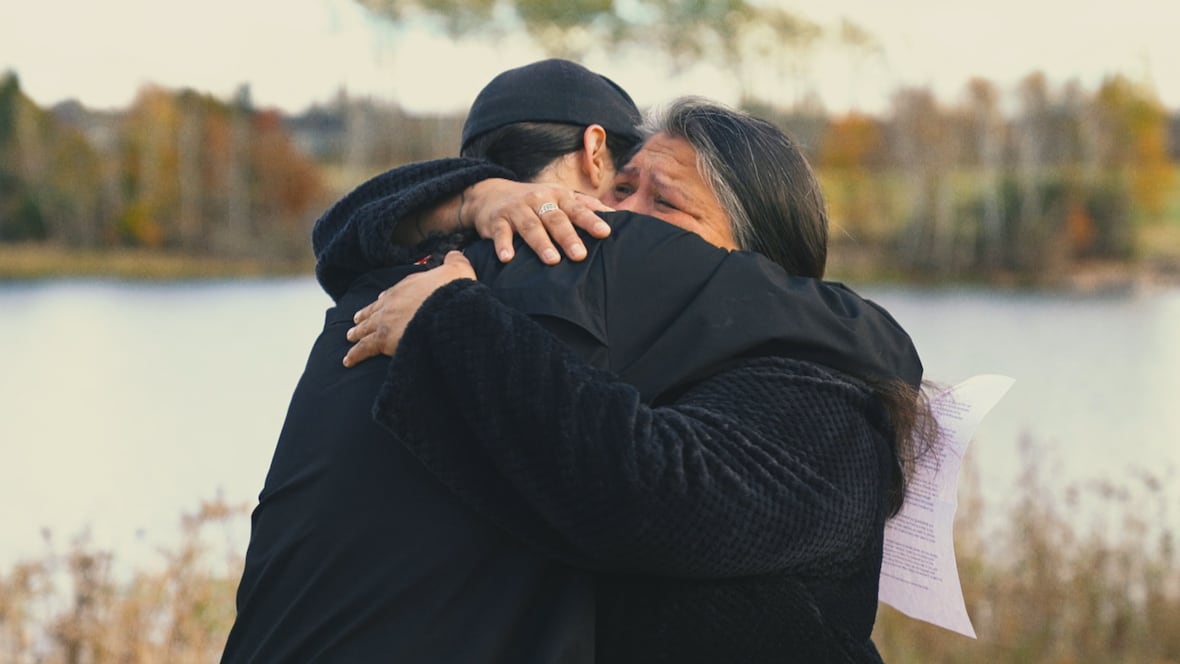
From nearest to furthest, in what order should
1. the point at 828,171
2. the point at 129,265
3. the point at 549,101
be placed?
the point at 549,101
the point at 129,265
the point at 828,171

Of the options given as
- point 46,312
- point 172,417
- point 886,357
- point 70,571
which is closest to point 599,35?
point 46,312

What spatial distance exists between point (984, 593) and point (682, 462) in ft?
14.8

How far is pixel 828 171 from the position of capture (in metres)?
28.4

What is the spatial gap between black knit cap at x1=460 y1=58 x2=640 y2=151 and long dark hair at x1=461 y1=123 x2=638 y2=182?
13 millimetres

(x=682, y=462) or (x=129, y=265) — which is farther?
(x=129, y=265)

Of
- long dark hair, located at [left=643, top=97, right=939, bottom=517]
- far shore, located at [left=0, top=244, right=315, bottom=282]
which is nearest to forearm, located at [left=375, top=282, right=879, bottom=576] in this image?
long dark hair, located at [left=643, top=97, right=939, bottom=517]

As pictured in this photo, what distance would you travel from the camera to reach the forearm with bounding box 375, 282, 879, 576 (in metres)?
1.54

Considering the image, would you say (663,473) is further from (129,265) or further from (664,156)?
(129,265)

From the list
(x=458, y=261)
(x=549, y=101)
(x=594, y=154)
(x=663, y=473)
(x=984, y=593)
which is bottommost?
(x=984, y=593)

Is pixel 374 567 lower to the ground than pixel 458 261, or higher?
lower

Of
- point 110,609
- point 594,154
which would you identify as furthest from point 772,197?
point 110,609

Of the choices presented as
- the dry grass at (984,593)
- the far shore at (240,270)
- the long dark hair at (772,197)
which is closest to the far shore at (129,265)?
the far shore at (240,270)

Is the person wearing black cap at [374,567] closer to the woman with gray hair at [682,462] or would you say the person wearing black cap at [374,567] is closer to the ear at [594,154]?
the woman with gray hair at [682,462]

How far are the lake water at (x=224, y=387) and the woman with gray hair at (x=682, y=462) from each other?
3415mm
